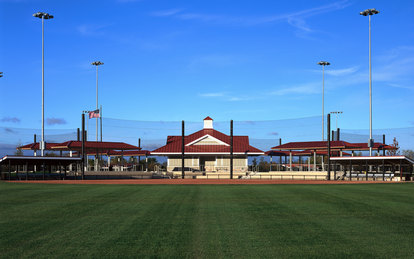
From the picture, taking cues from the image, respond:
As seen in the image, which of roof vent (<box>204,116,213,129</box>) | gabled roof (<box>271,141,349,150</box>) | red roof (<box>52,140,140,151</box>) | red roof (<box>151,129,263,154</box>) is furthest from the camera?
roof vent (<box>204,116,213,129</box>)

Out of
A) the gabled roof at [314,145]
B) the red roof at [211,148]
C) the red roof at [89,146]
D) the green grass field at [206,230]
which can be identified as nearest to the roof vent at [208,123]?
the red roof at [211,148]

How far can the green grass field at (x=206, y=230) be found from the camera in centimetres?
801

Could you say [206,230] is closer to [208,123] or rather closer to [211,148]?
[211,148]

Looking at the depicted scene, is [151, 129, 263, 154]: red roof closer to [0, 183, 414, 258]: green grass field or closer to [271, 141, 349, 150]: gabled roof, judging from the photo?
[271, 141, 349, 150]: gabled roof

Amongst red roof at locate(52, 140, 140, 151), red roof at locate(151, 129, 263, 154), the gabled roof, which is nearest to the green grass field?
the gabled roof

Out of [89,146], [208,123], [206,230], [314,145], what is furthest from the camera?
[208,123]

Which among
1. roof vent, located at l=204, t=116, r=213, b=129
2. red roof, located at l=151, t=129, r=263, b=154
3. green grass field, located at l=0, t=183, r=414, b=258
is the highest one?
roof vent, located at l=204, t=116, r=213, b=129

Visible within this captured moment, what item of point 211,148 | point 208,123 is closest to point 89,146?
point 211,148

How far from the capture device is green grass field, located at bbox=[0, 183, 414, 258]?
8.01 meters

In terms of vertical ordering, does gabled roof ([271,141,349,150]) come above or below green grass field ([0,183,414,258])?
above

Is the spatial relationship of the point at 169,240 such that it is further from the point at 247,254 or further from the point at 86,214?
the point at 86,214

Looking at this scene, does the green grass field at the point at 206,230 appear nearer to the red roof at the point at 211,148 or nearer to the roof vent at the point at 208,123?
the red roof at the point at 211,148

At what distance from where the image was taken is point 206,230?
33.5 ft

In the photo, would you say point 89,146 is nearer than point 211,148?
Yes
